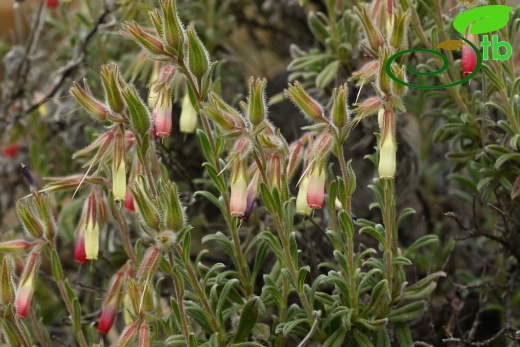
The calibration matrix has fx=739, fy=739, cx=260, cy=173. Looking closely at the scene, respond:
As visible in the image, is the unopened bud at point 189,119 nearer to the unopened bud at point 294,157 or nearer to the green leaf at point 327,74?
the unopened bud at point 294,157

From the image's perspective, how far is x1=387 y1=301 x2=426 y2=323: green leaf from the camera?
69.3 inches

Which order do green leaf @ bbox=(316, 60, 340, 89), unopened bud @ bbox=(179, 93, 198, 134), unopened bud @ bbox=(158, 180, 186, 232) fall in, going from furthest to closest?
green leaf @ bbox=(316, 60, 340, 89), unopened bud @ bbox=(179, 93, 198, 134), unopened bud @ bbox=(158, 180, 186, 232)

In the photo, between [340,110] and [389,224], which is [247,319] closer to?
[389,224]

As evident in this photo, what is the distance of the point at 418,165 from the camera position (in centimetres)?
257

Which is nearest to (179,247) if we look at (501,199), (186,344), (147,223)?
(147,223)

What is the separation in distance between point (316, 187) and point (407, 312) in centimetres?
42

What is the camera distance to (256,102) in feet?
5.10

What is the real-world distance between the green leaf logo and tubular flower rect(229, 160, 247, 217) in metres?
0.64

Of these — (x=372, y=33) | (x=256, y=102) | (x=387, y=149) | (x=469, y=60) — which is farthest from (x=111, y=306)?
(x=469, y=60)

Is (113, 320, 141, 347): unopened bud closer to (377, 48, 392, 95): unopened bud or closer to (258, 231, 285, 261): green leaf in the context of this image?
(258, 231, 285, 261): green leaf

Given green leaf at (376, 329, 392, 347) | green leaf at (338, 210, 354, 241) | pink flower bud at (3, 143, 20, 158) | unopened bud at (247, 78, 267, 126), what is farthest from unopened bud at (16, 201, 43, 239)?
pink flower bud at (3, 143, 20, 158)

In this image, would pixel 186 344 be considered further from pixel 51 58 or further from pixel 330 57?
pixel 51 58

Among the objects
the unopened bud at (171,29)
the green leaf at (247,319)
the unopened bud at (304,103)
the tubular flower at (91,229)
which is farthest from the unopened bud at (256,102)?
the tubular flower at (91,229)

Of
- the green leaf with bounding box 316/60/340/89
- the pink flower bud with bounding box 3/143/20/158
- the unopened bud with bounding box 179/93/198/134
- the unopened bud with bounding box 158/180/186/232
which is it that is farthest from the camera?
the pink flower bud with bounding box 3/143/20/158
